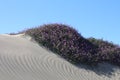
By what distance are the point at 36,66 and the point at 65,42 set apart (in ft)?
9.36

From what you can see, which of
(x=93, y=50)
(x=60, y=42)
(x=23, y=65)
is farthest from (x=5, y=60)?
(x=93, y=50)

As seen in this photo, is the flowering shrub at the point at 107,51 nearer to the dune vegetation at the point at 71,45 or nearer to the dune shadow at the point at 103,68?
the dune vegetation at the point at 71,45

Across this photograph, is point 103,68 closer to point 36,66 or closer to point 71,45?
point 71,45

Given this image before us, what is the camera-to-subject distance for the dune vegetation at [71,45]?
1884 centimetres

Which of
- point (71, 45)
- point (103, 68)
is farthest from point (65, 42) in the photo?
point (103, 68)

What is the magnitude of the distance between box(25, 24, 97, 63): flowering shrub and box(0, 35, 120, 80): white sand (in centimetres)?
28

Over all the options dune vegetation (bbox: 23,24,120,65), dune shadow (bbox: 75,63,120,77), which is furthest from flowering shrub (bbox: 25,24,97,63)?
dune shadow (bbox: 75,63,120,77)

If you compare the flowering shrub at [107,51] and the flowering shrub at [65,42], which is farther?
the flowering shrub at [107,51]

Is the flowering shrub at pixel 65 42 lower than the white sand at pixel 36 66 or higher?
higher

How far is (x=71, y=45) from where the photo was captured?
1916 centimetres

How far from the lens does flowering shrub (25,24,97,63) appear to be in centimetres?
1881

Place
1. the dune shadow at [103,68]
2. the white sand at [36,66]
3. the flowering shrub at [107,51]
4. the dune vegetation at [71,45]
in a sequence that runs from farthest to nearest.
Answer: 1. the flowering shrub at [107,51]
2. the dune vegetation at [71,45]
3. the dune shadow at [103,68]
4. the white sand at [36,66]

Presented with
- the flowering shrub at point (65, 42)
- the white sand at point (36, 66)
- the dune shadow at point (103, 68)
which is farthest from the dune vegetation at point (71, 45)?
the white sand at point (36, 66)

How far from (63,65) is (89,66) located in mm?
1352
